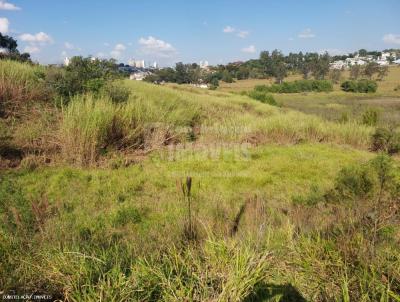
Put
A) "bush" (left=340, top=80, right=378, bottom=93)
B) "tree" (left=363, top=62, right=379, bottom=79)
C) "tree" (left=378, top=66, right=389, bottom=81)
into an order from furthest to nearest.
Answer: "tree" (left=363, top=62, right=379, bottom=79), "tree" (left=378, top=66, right=389, bottom=81), "bush" (left=340, top=80, right=378, bottom=93)

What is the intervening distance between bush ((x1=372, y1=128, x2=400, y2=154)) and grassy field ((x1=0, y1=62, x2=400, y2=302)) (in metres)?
1.73

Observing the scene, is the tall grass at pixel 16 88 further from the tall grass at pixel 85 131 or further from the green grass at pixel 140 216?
the green grass at pixel 140 216

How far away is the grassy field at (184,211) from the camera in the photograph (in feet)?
8.83

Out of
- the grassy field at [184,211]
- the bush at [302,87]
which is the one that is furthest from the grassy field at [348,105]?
the grassy field at [184,211]


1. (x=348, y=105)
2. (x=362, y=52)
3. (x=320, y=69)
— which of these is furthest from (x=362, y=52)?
(x=348, y=105)

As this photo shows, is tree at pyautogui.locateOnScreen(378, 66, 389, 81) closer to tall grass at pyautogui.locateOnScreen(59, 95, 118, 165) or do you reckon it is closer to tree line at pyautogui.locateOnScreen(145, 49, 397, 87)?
tree line at pyautogui.locateOnScreen(145, 49, 397, 87)

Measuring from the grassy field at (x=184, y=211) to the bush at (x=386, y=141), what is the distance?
1.73 m

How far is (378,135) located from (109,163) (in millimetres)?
8600

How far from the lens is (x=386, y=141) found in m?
10.2

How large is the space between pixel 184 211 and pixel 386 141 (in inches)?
325

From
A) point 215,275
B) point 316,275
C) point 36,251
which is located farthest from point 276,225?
point 36,251

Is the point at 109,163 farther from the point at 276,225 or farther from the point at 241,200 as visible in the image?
the point at 276,225

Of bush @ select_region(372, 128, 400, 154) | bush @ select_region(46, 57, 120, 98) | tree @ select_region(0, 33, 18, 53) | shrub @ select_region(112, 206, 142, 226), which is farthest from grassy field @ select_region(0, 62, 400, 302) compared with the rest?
tree @ select_region(0, 33, 18, 53)

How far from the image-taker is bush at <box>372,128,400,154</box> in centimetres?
1026
